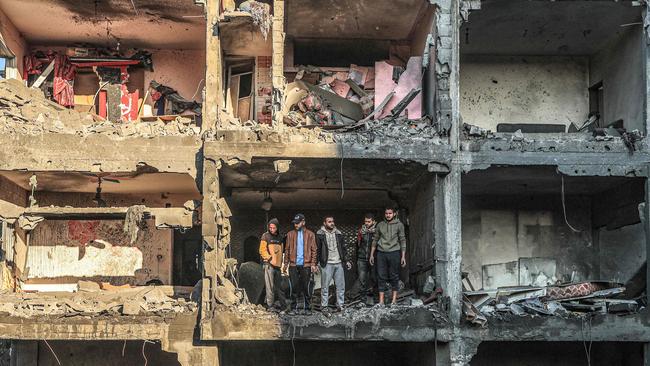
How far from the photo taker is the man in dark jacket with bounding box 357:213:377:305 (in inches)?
767

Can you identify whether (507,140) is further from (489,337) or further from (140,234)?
(140,234)

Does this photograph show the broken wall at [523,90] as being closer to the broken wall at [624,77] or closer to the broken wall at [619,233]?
the broken wall at [624,77]

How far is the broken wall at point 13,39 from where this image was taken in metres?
21.0

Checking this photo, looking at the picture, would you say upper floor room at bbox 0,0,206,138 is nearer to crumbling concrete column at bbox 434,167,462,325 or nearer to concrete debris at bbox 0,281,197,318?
concrete debris at bbox 0,281,197,318

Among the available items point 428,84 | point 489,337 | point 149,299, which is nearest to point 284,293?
point 149,299

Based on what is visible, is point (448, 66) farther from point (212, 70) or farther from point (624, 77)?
point (212, 70)

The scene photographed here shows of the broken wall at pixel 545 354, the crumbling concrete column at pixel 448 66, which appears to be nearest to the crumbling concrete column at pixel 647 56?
the crumbling concrete column at pixel 448 66

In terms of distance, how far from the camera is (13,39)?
71.2ft

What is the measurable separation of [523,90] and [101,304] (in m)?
11.8

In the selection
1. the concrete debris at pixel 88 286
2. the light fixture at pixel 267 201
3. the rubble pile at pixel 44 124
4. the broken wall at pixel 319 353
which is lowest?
the broken wall at pixel 319 353

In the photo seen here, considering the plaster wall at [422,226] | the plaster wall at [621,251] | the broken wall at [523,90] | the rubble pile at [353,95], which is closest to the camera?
the plaster wall at [422,226]

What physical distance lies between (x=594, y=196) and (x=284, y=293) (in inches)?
350

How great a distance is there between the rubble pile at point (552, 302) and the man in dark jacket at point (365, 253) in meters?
2.27

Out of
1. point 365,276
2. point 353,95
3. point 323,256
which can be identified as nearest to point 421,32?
point 353,95
